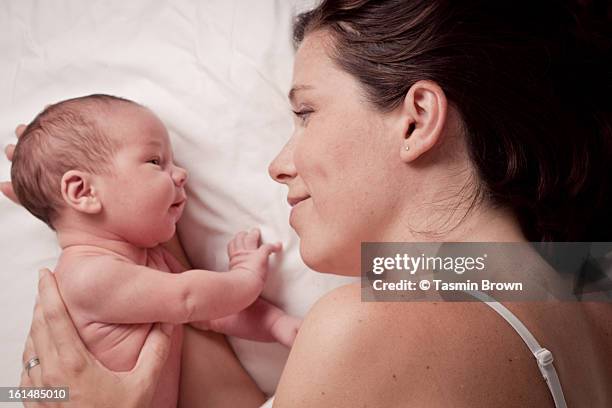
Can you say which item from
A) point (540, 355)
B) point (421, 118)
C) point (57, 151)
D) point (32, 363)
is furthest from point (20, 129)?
point (540, 355)

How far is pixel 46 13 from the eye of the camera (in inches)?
59.8

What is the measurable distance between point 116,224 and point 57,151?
0.16 meters

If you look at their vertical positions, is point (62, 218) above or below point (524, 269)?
above

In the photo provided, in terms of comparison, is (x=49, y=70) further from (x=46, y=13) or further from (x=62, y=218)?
(x=62, y=218)

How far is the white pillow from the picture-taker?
52.9 inches

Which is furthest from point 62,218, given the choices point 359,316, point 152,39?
point 359,316

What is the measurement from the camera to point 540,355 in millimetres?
851

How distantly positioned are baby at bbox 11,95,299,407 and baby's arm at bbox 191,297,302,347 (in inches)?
1.5

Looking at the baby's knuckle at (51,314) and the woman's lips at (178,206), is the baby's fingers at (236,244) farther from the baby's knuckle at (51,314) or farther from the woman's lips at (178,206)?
the baby's knuckle at (51,314)

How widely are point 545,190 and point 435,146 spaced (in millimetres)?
184

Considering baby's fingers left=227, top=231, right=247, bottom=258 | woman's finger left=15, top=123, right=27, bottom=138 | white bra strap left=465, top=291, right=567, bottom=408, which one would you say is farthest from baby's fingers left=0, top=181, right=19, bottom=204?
white bra strap left=465, top=291, right=567, bottom=408

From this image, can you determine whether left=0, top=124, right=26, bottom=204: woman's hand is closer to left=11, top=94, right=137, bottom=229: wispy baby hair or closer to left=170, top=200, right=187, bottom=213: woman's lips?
left=11, top=94, right=137, bottom=229: wispy baby hair

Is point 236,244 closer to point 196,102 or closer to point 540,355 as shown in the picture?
point 196,102

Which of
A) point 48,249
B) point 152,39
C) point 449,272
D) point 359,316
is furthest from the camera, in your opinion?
point 152,39
